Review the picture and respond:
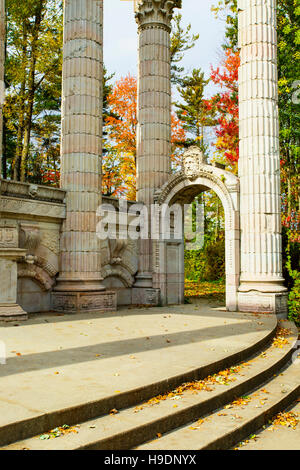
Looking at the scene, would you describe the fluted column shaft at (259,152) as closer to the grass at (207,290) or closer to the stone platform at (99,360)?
the stone platform at (99,360)

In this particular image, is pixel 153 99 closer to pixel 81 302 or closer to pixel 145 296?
pixel 145 296

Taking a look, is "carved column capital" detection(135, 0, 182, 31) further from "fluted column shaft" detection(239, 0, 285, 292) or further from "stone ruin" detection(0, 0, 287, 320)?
"fluted column shaft" detection(239, 0, 285, 292)

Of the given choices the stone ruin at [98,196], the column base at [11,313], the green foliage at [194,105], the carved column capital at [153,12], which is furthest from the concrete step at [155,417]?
the green foliage at [194,105]

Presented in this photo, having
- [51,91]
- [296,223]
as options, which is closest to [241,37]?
[296,223]

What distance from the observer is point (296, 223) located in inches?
676

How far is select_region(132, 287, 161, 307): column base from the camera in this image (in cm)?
1412

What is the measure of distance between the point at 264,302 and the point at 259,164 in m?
3.99

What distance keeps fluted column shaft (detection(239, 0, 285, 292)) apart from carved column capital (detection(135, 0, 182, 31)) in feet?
10.8

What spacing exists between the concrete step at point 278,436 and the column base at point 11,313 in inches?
256

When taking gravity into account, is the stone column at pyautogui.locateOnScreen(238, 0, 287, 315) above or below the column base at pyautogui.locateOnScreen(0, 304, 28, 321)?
above

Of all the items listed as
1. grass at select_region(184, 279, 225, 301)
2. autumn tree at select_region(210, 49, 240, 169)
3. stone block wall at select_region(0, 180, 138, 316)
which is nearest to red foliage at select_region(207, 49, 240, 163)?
autumn tree at select_region(210, 49, 240, 169)

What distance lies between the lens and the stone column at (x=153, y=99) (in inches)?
587

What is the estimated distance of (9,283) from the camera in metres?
9.59

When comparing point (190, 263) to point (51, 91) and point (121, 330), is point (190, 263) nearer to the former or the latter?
point (51, 91)
